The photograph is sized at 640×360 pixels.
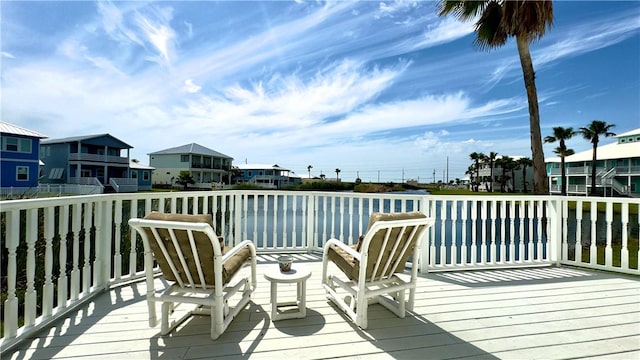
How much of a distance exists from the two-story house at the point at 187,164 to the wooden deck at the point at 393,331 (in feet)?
117

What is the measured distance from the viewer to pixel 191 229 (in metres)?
1.90

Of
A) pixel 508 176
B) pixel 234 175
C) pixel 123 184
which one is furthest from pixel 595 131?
pixel 123 184

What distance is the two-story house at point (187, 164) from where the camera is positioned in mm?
35906

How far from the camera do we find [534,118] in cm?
619


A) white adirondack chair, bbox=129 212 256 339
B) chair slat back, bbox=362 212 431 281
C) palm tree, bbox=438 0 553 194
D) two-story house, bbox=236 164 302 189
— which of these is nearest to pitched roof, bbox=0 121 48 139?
white adirondack chair, bbox=129 212 256 339

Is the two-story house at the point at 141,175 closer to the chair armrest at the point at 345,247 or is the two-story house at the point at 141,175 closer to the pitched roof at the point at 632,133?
the chair armrest at the point at 345,247

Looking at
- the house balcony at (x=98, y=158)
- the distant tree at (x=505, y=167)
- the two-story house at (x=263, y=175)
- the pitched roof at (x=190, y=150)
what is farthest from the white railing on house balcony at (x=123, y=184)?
the distant tree at (x=505, y=167)

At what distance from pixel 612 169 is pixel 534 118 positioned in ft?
91.7

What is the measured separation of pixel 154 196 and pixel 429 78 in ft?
37.4

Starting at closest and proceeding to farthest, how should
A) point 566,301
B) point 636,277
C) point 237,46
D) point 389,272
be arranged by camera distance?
point 389,272, point 566,301, point 636,277, point 237,46

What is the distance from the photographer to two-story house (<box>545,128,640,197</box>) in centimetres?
2388

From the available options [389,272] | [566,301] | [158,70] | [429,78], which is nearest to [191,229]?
[389,272]

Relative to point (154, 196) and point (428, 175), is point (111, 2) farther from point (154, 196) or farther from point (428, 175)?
point (428, 175)

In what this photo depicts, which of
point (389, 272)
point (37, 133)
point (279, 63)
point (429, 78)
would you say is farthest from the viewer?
point (37, 133)
